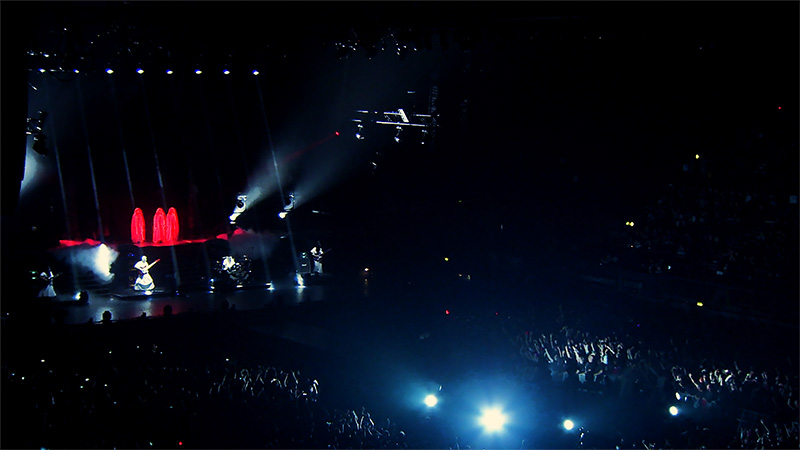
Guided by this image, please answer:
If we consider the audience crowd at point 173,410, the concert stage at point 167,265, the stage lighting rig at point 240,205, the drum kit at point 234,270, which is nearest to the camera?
the audience crowd at point 173,410

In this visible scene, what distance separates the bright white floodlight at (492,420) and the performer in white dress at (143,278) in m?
10.2

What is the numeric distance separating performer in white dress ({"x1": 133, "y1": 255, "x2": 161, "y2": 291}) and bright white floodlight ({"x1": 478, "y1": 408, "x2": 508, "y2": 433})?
1021cm

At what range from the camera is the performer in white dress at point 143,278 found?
14.1 m

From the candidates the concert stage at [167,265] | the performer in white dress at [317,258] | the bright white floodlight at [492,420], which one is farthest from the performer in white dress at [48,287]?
the bright white floodlight at [492,420]

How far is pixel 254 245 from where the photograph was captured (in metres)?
17.2

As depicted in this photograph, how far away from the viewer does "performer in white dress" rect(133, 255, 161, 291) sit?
14.1 meters

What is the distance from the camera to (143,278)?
14.2 m

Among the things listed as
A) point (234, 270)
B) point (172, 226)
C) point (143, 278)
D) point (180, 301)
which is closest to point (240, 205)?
point (172, 226)

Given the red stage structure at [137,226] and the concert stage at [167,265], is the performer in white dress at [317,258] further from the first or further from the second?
the red stage structure at [137,226]

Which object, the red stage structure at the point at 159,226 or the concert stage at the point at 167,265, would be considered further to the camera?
the red stage structure at the point at 159,226

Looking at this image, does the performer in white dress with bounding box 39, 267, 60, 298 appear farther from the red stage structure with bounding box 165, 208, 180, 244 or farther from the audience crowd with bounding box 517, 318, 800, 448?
the audience crowd with bounding box 517, 318, 800, 448

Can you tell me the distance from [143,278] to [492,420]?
10.6 m

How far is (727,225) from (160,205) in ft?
52.7

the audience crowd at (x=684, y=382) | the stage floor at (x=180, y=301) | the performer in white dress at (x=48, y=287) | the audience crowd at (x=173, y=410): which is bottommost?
the audience crowd at (x=684, y=382)
